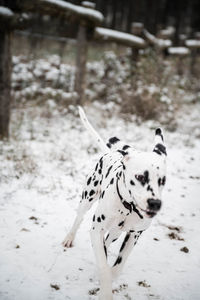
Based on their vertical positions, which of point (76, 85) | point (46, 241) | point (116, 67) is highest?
point (116, 67)

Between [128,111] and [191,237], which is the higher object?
[128,111]

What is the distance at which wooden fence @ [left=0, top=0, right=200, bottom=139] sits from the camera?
17.3 feet

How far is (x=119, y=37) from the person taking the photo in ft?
27.0

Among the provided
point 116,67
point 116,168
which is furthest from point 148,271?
point 116,67

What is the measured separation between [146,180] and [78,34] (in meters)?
6.57

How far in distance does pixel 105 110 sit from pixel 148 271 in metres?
6.19

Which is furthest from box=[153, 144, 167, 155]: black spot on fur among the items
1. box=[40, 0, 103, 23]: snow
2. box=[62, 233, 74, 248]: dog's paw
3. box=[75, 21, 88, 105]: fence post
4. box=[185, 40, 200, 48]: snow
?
box=[185, 40, 200, 48]: snow

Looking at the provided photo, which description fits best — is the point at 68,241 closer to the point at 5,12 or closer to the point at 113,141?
the point at 113,141

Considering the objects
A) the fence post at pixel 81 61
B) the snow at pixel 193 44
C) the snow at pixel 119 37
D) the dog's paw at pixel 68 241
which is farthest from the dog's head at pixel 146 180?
the snow at pixel 193 44

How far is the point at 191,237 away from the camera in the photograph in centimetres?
368

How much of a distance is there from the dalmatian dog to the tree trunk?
3476 mm

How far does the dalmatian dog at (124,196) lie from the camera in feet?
6.40

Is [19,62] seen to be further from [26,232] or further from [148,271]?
[148,271]

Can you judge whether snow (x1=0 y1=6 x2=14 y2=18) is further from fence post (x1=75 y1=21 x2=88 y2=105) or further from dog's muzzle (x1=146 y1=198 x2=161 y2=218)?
dog's muzzle (x1=146 y1=198 x2=161 y2=218)
